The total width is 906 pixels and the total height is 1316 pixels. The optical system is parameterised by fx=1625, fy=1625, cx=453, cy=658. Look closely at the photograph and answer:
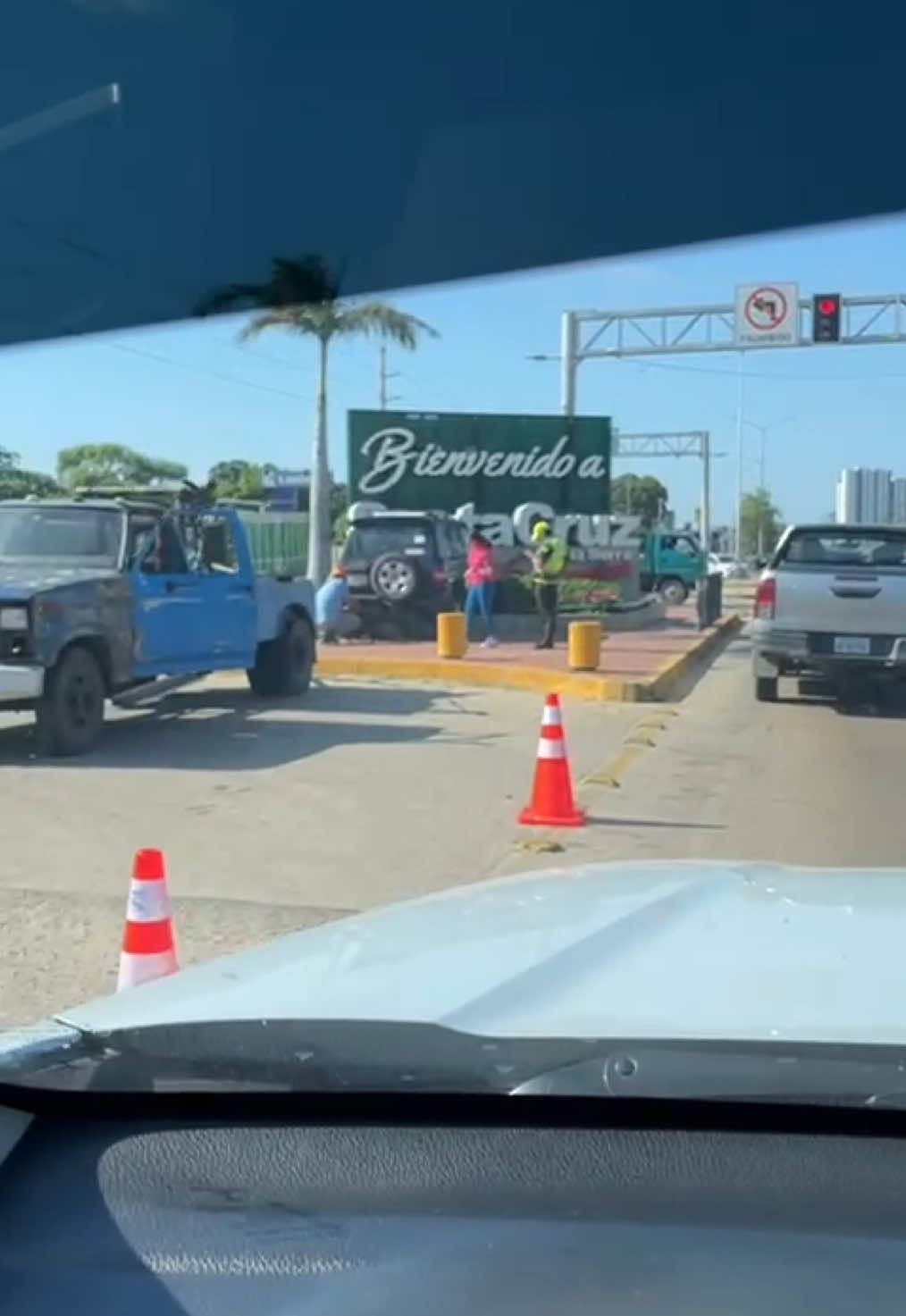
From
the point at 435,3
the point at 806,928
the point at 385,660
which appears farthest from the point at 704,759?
the point at 806,928

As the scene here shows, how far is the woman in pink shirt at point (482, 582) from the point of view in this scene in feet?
→ 76.6

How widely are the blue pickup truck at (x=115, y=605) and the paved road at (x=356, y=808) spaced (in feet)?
1.77

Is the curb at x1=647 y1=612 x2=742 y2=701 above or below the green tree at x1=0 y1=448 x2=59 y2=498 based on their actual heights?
below

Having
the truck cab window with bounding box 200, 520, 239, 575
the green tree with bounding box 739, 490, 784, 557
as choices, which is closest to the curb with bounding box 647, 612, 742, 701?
the truck cab window with bounding box 200, 520, 239, 575

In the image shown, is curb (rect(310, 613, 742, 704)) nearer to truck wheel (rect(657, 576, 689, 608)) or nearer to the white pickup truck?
the white pickup truck

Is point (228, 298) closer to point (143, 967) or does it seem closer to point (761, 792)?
point (761, 792)

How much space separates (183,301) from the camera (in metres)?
12.6

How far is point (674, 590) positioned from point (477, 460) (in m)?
13.3

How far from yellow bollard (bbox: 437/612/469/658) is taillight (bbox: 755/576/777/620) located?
5.43 m

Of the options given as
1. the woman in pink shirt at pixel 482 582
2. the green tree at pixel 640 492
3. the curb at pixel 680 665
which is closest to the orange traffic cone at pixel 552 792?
the curb at pixel 680 665

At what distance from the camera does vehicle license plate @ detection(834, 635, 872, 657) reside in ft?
54.0

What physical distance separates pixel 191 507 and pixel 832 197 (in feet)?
20.4

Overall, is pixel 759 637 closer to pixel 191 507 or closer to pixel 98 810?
pixel 191 507

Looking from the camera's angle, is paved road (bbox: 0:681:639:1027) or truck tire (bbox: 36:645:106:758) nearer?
paved road (bbox: 0:681:639:1027)
